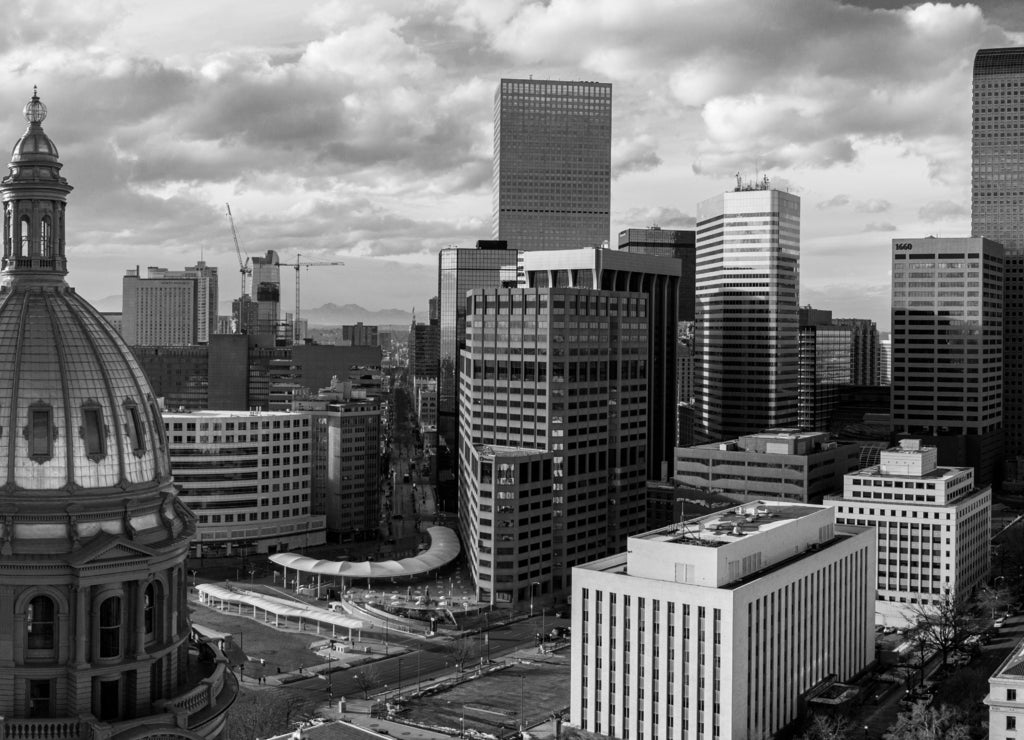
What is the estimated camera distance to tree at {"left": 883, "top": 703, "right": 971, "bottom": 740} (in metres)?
125

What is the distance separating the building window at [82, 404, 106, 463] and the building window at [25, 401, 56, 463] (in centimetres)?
186

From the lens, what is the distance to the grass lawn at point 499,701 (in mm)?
149125

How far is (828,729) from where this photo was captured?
132 meters

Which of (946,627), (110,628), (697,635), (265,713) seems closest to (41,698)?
(110,628)

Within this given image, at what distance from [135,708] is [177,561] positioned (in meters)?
8.93

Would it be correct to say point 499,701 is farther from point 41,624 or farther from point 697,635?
point 41,624

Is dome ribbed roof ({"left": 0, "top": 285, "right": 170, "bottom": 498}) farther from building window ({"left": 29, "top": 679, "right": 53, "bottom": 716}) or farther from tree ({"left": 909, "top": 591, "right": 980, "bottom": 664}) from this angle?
tree ({"left": 909, "top": 591, "right": 980, "bottom": 664})

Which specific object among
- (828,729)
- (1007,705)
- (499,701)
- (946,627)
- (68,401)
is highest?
(68,401)

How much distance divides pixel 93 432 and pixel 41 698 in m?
15.5

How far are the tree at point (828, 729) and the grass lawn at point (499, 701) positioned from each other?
107 ft

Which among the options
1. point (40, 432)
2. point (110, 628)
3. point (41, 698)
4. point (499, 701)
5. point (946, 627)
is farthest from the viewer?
point (946, 627)

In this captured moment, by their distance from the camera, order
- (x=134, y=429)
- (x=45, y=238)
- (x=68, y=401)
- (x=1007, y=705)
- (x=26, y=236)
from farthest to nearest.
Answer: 1. (x=1007, y=705)
2. (x=45, y=238)
3. (x=26, y=236)
4. (x=134, y=429)
5. (x=68, y=401)

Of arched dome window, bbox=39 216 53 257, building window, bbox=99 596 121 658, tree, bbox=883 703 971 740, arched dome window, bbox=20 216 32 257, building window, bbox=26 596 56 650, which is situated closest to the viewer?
building window, bbox=26 596 56 650

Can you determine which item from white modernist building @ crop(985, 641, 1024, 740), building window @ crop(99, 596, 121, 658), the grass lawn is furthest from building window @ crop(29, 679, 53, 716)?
white modernist building @ crop(985, 641, 1024, 740)
